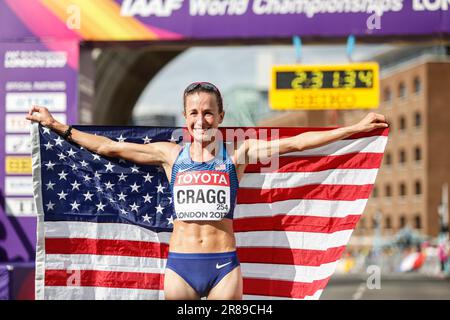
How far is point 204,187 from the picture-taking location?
665 cm

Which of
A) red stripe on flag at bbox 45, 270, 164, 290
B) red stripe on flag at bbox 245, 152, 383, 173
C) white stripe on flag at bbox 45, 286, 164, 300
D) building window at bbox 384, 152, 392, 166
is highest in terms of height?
building window at bbox 384, 152, 392, 166

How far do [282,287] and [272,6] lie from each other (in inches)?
197

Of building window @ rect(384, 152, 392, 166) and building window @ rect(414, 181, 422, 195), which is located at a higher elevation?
building window @ rect(384, 152, 392, 166)

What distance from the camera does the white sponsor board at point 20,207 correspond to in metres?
11.6

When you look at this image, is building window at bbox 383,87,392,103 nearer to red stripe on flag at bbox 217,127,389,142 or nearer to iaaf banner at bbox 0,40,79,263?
iaaf banner at bbox 0,40,79,263

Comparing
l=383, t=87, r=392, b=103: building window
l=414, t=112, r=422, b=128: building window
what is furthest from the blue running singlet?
l=383, t=87, r=392, b=103: building window

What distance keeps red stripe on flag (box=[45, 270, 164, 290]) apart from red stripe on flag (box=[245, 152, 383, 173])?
4.69 feet

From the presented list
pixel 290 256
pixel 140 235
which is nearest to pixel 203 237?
pixel 140 235

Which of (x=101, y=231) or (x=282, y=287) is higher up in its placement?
(x=101, y=231)

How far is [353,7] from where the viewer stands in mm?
11523

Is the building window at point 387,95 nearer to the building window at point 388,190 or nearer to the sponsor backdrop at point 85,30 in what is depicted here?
the building window at point 388,190

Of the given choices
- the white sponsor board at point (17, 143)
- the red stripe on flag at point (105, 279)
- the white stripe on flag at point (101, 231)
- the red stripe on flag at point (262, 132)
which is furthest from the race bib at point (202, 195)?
the white sponsor board at point (17, 143)

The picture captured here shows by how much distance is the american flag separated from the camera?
783 centimetres

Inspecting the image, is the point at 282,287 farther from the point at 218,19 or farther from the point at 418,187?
the point at 418,187
